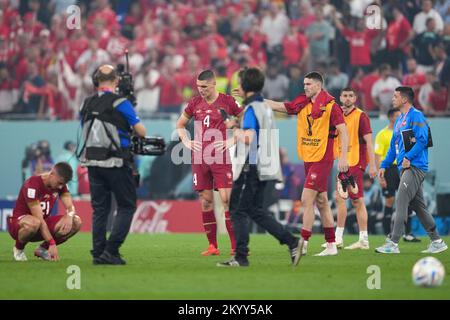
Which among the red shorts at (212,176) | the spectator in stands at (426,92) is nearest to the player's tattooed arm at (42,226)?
the red shorts at (212,176)

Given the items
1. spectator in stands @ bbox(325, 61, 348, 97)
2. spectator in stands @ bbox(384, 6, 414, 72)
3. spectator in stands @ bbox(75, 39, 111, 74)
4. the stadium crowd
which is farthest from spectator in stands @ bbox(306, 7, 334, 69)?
spectator in stands @ bbox(75, 39, 111, 74)

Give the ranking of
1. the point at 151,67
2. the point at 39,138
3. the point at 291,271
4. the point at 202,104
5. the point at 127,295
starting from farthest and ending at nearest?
1. the point at 151,67
2. the point at 39,138
3. the point at 202,104
4. the point at 291,271
5. the point at 127,295

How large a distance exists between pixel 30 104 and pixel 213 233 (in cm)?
1151

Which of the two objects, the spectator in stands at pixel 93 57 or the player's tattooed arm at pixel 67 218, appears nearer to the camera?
the player's tattooed arm at pixel 67 218

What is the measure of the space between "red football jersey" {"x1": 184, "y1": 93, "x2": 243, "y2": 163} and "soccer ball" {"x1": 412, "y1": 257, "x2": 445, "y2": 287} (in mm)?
4827

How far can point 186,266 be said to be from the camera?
12.2 m

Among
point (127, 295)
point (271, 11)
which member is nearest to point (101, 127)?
point (127, 295)

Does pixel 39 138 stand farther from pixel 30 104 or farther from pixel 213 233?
pixel 213 233

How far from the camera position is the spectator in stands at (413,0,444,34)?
77.1 feet

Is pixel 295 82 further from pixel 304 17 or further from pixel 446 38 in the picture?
pixel 446 38

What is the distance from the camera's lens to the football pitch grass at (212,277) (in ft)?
30.8

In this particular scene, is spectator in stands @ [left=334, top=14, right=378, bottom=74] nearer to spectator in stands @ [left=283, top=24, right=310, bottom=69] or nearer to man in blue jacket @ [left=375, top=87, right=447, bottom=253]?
spectator in stands @ [left=283, top=24, right=310, bottom=69]

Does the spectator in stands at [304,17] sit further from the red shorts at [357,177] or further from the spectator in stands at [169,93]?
the red shorts at [357,177]

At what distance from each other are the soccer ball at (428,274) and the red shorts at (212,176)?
472cm
